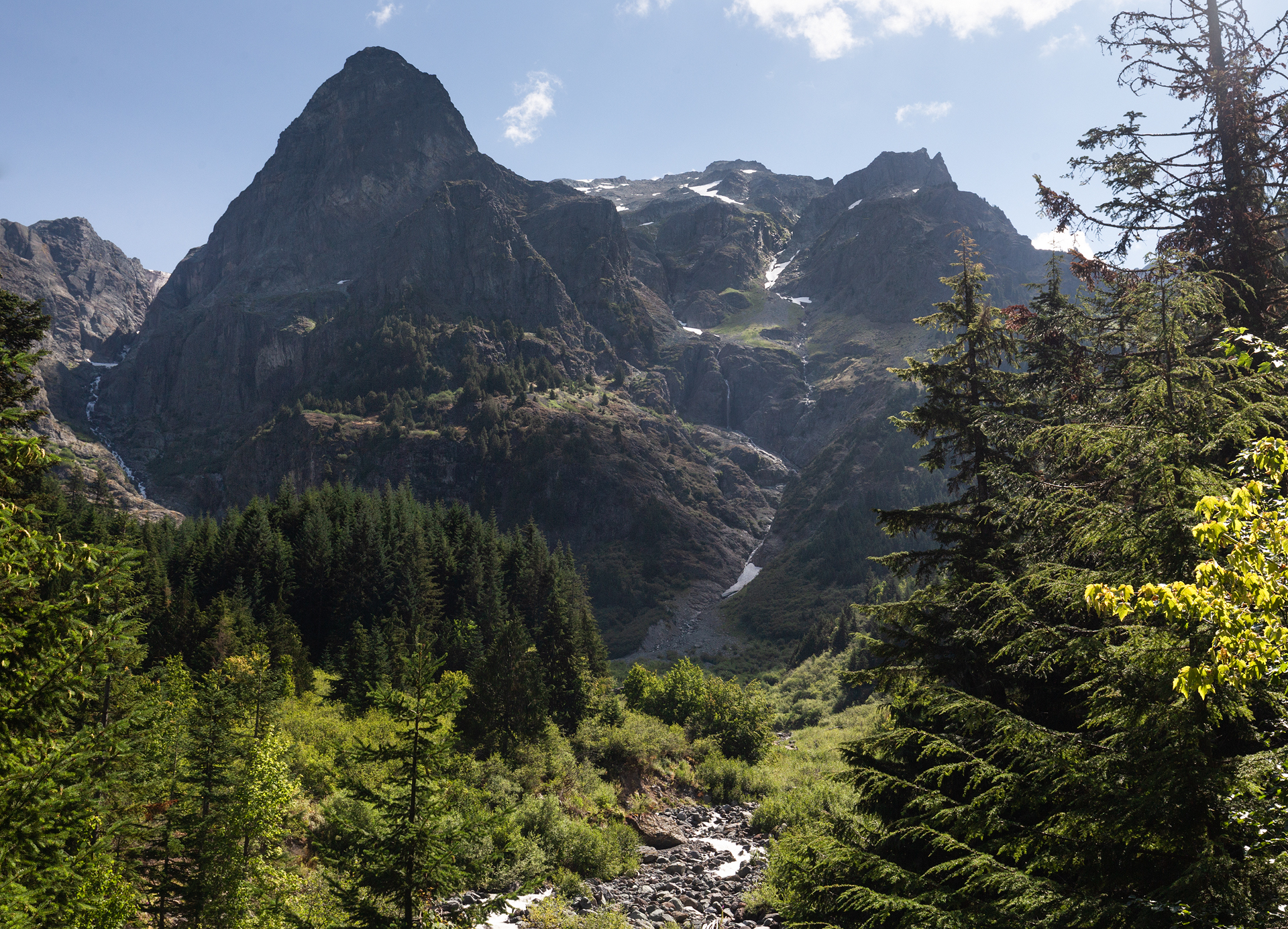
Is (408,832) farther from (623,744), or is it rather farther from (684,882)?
(623,744)

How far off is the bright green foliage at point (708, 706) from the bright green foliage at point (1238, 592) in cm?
4296

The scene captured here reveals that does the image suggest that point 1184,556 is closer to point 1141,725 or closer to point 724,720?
point 1141,725

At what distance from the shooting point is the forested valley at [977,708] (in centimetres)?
672

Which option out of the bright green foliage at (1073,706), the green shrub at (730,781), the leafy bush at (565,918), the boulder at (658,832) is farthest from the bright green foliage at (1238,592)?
the green shrub at (730,781)

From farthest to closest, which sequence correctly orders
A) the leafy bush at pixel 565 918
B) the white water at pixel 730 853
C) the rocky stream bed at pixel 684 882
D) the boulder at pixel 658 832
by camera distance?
the boulder at pixel 658 832
the white water at pixel 730 853
the rocky stream bed at pixel 684 882
the leafy bush at pixel 565 918

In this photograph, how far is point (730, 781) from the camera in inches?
Answer: 1602

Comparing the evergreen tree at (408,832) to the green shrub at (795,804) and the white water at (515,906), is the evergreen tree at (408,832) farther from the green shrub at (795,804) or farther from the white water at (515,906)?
the green shrub at (795,804)

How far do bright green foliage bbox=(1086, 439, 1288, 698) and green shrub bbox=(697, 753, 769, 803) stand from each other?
38.0 meters

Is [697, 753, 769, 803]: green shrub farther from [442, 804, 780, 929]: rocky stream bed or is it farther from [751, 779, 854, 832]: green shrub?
[442, 804, 780, 929]: rocky stream bed

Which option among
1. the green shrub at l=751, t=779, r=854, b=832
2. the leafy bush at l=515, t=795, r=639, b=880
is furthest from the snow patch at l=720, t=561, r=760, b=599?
the leafy bush at l=515, t=795, r=639, b=880

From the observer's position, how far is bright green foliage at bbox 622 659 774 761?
46.1m

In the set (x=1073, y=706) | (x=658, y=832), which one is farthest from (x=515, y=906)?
(x=1073, y=706)

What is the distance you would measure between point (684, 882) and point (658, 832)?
6103 mm

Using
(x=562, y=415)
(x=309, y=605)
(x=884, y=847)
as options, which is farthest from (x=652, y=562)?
(x=884, y=847)
